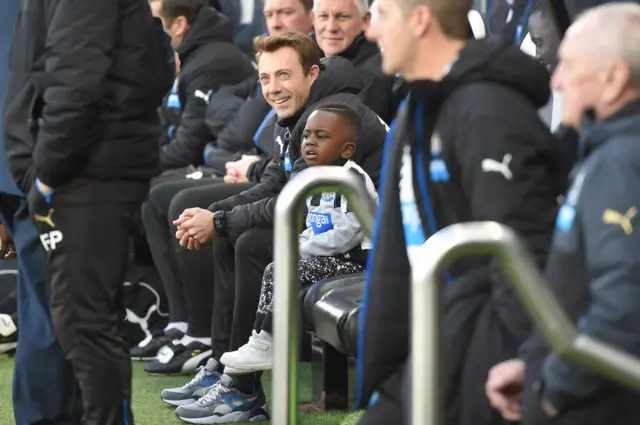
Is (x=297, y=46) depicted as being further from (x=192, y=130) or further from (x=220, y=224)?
(x=192, y=130)

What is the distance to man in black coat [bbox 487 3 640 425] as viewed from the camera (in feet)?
6.04

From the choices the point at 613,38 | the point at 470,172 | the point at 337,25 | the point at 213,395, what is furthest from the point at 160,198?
the point at 613,38

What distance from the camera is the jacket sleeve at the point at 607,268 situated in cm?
183

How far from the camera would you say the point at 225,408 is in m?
4.45

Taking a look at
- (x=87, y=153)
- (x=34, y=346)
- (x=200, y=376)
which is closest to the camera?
(x=87, y=153)

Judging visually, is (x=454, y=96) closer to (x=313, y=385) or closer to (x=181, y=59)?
(x=313, y=385)

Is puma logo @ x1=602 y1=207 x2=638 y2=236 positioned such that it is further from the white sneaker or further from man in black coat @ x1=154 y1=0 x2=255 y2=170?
man in black coat @ x1=154 y1=0 x2=255 y2=170

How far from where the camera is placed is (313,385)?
15.8ft

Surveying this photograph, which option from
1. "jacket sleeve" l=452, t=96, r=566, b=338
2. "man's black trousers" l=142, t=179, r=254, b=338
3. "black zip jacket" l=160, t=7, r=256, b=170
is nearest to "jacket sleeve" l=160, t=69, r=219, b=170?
"black zip jacket" l=160, t=7, r=256, b=170

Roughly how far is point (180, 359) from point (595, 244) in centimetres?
352

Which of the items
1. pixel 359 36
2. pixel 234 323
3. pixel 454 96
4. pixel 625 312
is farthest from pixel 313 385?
pixel 625 312

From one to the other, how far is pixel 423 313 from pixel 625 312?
302 millimetres

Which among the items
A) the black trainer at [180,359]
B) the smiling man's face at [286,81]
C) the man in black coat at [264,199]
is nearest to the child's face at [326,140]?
the man in black coat at [264,199]

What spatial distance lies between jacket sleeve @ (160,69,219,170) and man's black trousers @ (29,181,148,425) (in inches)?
106
